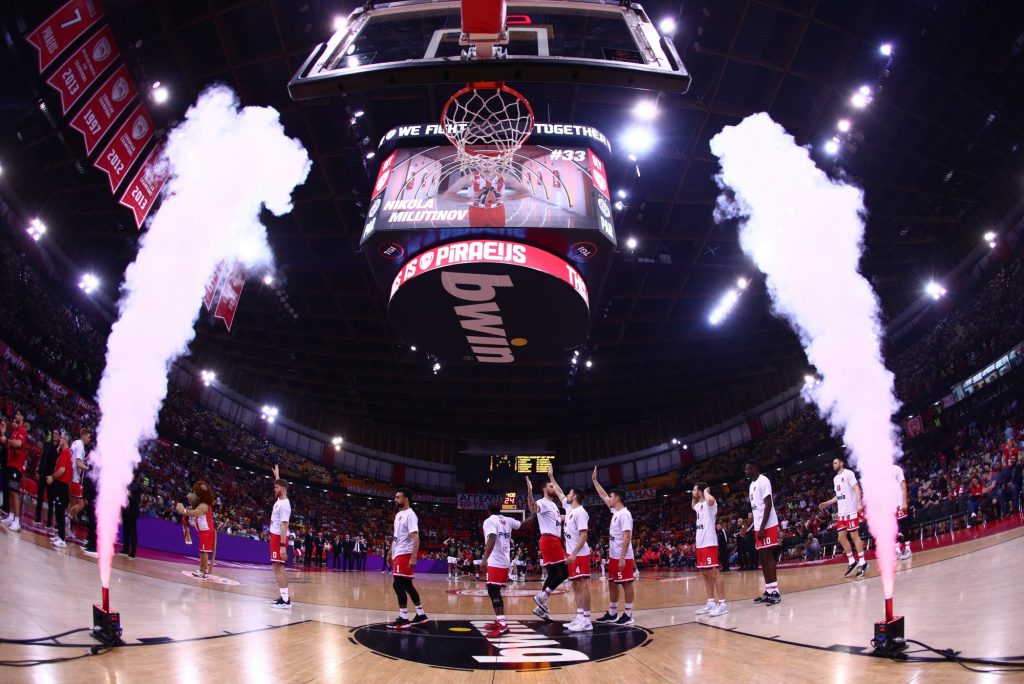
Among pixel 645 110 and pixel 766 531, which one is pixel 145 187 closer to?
pixel 645 110

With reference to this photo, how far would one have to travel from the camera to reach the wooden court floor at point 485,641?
3.32m

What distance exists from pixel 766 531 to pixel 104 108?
44.2ft

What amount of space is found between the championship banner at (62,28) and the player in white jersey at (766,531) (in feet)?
40.8

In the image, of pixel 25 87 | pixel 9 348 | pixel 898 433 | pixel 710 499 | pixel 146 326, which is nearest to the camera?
pixel 146 326

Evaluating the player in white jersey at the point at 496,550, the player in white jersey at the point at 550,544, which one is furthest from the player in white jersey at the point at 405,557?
the player in white jersey at the point at 550,544

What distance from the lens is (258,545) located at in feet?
65.8

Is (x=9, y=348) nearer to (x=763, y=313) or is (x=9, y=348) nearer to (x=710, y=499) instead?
(x=710, y=499)

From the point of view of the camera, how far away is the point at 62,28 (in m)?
9.38

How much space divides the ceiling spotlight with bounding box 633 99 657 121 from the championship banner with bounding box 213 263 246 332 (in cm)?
1008

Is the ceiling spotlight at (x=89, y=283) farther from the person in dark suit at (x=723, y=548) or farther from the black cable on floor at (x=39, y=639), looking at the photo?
the person in dark suit at (x=723, y=548)

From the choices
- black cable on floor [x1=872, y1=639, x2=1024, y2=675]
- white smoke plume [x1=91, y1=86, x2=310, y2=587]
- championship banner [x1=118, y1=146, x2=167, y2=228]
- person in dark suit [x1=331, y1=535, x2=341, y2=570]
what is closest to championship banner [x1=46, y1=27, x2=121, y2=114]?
championship banner [x1=118, y1=146, x2=167, y2=228]

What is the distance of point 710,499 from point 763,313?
16596 mm

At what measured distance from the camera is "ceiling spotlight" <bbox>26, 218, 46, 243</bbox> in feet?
51.5

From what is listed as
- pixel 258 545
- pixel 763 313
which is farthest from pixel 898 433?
pixel 258 545
